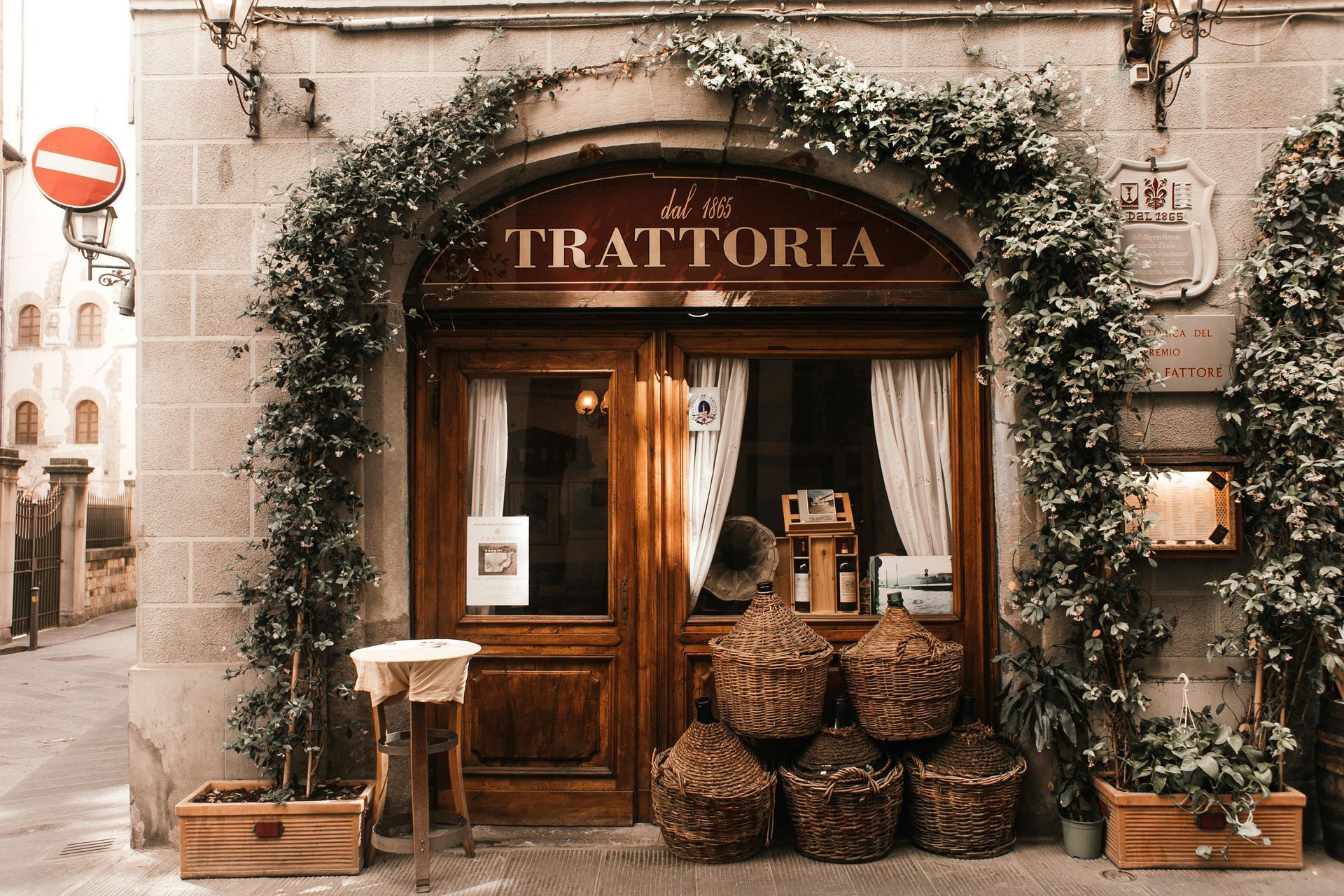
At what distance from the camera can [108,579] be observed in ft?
52.3

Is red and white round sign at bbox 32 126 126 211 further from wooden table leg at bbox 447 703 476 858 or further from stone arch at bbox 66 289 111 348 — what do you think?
stone arch at bbox 66 289 111 348

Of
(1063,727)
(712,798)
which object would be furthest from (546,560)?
(1063,727)

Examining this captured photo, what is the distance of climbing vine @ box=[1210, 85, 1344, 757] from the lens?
176 inches

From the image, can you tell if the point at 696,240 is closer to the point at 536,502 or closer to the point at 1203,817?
the point at 536,502

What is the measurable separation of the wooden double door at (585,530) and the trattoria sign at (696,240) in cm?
23

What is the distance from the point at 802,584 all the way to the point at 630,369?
1493 millimetres

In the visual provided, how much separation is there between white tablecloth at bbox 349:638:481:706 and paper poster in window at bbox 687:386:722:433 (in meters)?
1.75

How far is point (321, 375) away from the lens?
4.58 m

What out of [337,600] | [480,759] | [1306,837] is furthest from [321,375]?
[1306,837]

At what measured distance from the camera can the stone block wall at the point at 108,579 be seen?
15.1 meters

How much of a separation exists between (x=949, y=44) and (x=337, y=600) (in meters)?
4.16

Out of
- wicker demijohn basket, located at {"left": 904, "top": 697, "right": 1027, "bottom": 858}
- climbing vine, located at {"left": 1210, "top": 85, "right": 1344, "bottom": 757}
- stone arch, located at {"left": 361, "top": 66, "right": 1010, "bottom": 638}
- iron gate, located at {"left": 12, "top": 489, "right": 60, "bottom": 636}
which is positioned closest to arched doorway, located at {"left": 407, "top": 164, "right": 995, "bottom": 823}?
stone arch, located at {"left": 361, "top": 66, "right": 1010, "bottom": 638}

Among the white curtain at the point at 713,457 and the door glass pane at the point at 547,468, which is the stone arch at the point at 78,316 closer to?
the door glass pane at the point at 547,468

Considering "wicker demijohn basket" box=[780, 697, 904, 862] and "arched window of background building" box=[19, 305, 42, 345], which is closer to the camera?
"wicker demijohn basket" box=[780, 697, 904, 862]
